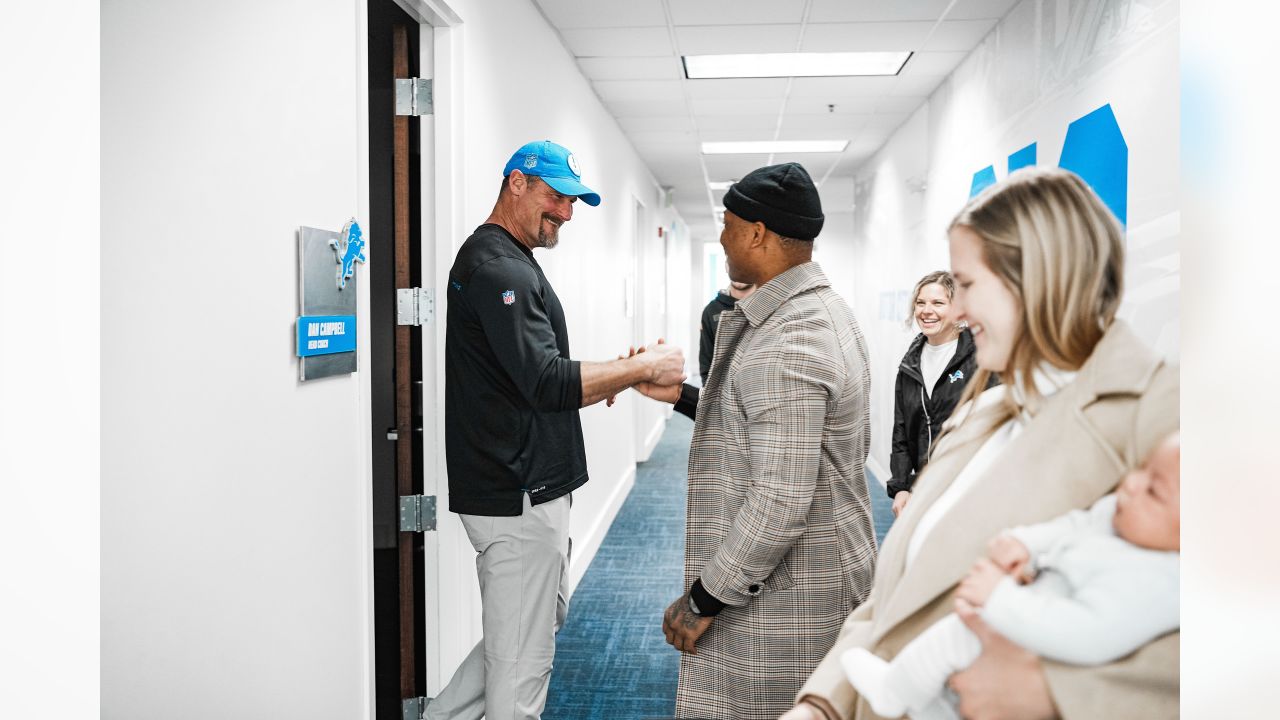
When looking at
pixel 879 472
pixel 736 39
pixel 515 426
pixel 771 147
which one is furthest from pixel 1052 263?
pixel 771 147

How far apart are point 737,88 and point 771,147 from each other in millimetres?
1830

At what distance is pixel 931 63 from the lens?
395cm

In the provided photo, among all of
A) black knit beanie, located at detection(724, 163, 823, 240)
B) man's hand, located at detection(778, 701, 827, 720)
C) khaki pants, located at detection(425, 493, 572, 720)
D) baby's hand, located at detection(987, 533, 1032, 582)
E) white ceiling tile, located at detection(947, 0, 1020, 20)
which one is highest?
white ceiling tile, located at detection(947, 0, 1020, 20)

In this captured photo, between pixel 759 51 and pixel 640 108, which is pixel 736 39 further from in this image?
pixel 640 108

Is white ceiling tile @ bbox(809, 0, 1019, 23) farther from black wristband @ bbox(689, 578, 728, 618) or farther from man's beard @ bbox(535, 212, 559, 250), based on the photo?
black wristband @ bbox(689, 578, 728, 618)

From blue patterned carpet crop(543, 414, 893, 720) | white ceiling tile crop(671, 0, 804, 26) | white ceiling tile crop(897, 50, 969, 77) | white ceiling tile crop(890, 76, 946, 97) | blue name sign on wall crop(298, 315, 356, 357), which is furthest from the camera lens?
white ceiling tile crop(890, 76, 946, 97)

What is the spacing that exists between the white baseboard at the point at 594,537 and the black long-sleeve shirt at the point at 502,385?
172 cm

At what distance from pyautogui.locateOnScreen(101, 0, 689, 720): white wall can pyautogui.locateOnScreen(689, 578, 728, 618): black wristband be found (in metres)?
0.75

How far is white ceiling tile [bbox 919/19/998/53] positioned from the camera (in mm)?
3355

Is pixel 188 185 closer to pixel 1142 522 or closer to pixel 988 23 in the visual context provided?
pixel 1142 522

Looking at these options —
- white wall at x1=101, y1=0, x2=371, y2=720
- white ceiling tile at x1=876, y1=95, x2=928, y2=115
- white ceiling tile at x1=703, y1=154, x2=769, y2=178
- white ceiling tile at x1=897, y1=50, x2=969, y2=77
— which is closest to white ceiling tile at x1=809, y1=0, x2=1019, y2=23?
white ceiling tile at x1=897, y1=50, x2=969, y2=77

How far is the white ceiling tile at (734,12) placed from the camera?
10.6 feet

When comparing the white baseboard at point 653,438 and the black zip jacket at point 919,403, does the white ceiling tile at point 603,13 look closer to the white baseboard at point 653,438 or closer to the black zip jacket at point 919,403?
the black zip jacket at point 919,403

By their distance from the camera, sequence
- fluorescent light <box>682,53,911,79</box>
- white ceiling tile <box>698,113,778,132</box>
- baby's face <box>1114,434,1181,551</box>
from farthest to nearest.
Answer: white ceiling tile <box>698,113,778,132</box> < fluorescent light <box>682,53,911,79</box> < baby's face <box>1114,434,1181,551</box>
